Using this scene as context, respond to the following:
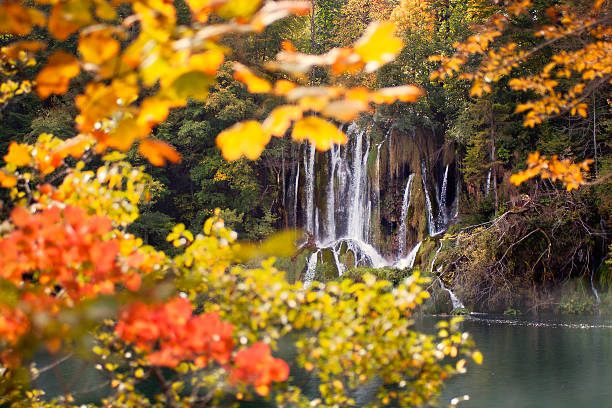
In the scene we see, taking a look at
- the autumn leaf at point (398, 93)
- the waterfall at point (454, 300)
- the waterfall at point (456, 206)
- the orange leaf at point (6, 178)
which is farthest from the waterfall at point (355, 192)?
the autumn leaf at point (398, 93)

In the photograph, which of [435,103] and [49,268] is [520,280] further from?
[49,268]

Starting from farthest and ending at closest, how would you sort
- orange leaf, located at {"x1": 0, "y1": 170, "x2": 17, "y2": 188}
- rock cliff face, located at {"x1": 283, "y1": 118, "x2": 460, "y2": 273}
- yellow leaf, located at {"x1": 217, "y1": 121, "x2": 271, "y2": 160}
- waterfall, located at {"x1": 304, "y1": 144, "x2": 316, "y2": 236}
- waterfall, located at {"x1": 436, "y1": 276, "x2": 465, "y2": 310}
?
1. waterfall, located at {"x1": 304, "y1": 144, "x2": 316, "y2": 236}
2. rock cliff face, located at {"x1": 283, "y1": 118, "x2": 460, "y2": 273}
3. waterfall, located at {"x1": 436, "y1": 276, "x2": 465, "y2": 310}
4. orange leaf, located at {"x1": 0, "y1": 170, "x2": 17, "y2": 188}
5. yellow leaf, located at {"x1": 217, "y1": 121, "x2": 271, "y2": 160}

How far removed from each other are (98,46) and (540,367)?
32.7 feet

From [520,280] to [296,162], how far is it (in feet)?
30.8

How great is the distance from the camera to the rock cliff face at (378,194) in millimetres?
19234

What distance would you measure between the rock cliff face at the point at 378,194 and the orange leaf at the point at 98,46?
58.8 ft

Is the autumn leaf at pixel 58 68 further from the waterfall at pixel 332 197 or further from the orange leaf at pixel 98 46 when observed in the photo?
the waterfall at pixel 332 197

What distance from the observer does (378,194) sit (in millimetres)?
20172

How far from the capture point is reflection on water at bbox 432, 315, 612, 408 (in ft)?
27.4

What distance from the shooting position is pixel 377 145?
20156 mm

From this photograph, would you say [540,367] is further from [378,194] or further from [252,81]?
[378,194]

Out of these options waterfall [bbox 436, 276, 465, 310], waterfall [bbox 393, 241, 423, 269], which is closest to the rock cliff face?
waterfall [bbox 393, 241, 423, 269]

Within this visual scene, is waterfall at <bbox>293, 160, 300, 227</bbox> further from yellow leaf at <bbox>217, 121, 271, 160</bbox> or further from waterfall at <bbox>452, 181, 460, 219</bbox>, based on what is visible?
yellow leaf at <bbox>217, 121, 271, 160</bbox>

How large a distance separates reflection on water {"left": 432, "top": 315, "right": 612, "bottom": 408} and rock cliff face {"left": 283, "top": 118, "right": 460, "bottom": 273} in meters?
5.89
